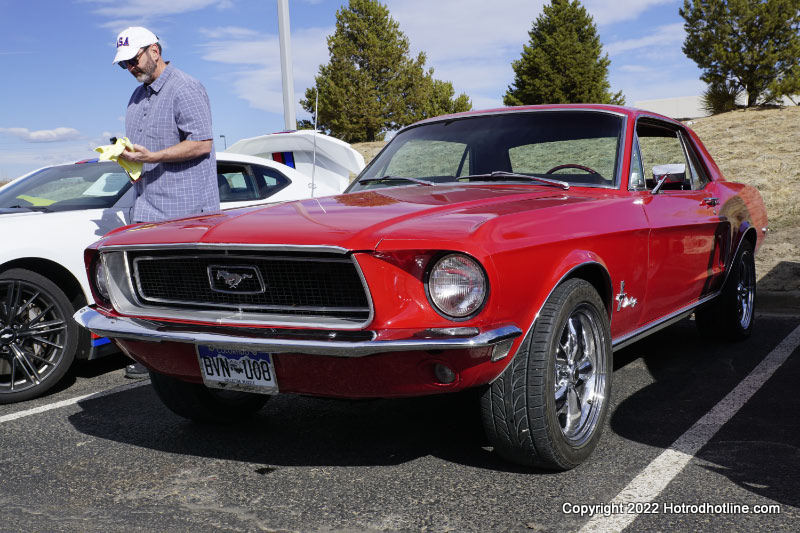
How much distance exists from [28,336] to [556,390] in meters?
3.03

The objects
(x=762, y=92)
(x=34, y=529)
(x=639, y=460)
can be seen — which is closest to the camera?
(x=34, y=529)

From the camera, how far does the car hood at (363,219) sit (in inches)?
106

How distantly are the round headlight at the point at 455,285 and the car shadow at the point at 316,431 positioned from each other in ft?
2.85

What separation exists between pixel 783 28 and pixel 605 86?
413 inches

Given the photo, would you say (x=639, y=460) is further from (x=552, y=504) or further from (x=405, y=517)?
(x=405, y=517)

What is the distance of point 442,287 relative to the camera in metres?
2.63

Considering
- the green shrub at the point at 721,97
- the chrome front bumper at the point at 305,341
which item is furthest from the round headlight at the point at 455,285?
the green shrub at the point at 721,97

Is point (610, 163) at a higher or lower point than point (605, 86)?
lower

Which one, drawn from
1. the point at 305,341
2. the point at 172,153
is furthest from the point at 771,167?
the point at 305,341

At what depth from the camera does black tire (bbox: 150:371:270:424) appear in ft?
12.1

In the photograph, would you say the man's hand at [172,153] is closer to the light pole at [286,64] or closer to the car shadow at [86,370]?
the car shadow at [86,370]

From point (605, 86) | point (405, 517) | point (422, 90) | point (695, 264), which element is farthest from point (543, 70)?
point (405, 517)

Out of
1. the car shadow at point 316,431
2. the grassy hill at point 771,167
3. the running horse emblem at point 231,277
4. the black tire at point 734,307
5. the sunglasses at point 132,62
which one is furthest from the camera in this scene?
the grassy hill at point 771,167

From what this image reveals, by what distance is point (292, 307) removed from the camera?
112 inches
